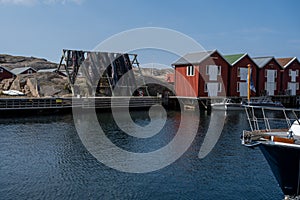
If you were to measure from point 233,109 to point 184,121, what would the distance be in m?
11.6

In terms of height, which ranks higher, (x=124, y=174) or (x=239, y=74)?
(x=239, y=74)

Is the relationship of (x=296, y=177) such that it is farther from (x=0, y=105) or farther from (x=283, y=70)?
(x=283, y=70)

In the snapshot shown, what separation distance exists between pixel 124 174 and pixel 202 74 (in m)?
29.2

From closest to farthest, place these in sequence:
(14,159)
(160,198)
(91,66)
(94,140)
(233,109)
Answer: (160,198) < (14,159) < (94,140) < (233,109) < (91,66)

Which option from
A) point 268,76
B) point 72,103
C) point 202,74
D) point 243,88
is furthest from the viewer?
point 268,76

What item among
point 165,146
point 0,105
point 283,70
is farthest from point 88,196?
point 283,70

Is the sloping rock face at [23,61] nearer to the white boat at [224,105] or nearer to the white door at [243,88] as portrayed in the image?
the white door at [243,88]

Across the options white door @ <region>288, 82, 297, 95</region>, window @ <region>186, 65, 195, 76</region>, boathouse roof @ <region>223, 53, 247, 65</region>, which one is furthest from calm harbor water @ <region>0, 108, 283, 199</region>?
white door @ <region>288, 82, 297, 95</region>

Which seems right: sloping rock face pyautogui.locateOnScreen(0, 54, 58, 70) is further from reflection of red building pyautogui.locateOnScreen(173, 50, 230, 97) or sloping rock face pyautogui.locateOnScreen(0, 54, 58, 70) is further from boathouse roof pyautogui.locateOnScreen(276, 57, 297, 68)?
boathouse roof pyautogui.locateOnScreen(276, 57, 297, 68)

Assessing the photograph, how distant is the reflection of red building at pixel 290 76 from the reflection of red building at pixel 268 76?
53.3 inches

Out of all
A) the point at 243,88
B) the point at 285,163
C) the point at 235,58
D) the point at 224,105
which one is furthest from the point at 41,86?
the point at 285,163

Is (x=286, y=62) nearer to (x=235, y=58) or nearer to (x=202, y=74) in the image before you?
(x=235, y=58)

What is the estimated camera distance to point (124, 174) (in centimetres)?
1473

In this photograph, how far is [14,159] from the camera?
668 inches
